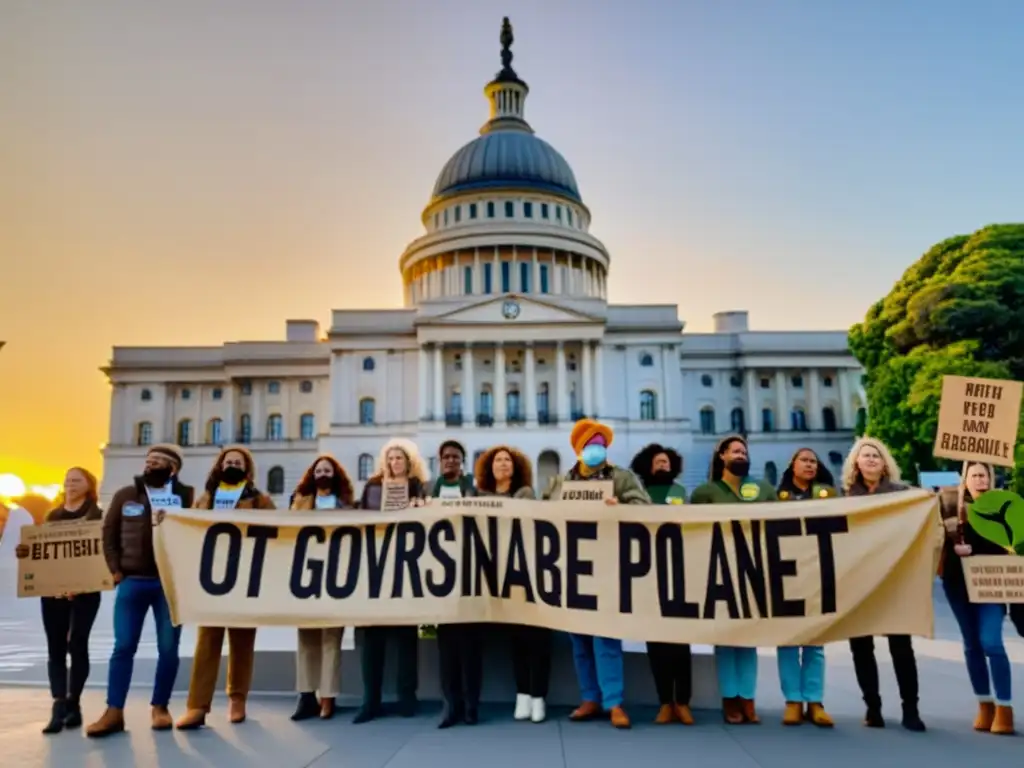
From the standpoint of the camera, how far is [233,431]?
204 ft

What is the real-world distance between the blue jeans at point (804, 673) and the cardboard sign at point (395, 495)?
11.1ft

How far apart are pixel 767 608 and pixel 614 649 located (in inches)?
50.1

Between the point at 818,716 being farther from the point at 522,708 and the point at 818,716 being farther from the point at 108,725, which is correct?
the point at 108,725

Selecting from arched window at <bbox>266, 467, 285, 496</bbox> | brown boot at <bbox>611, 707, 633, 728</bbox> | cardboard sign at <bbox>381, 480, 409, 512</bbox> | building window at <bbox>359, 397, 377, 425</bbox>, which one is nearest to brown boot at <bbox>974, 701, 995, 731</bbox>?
brown boot at <bbox>611, 707, 633, 728</bbox>

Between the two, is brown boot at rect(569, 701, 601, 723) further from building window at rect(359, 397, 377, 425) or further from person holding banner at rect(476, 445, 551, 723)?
building window at rect(359, 397, 377, 425)

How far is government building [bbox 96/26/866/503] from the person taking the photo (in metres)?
55.5

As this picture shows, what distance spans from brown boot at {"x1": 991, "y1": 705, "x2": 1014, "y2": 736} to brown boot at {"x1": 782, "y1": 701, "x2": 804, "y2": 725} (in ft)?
4.60

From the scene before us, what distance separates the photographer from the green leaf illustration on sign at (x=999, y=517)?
20.8 feet

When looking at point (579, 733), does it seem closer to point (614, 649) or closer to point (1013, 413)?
point (614, 649)

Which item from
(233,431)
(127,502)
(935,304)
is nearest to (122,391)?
(233,431)

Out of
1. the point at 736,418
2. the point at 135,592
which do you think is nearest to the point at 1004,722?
the point at 135,592

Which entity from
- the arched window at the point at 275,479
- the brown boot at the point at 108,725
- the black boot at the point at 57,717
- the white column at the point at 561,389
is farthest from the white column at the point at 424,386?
the brown boot at the point at 108,725

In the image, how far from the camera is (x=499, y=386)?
55.4 metres

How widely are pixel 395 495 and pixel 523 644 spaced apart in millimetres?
1724
